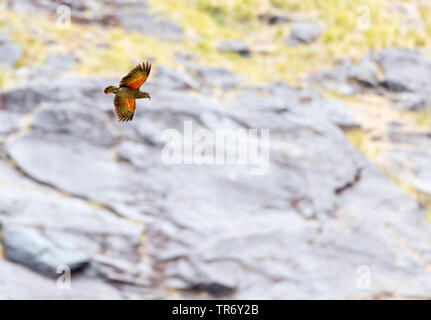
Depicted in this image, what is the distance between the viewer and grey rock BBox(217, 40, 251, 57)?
15.8 m

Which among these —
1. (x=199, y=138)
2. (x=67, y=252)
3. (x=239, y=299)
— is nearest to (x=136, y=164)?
(x=199, y=138)

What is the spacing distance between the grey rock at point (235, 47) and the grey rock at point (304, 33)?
1.39 meters

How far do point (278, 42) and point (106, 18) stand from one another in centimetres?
473

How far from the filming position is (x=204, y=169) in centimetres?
1158

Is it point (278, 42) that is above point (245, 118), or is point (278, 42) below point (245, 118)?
above

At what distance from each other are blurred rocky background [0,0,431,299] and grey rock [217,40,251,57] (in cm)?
5

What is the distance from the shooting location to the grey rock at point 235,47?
15766 millimetres

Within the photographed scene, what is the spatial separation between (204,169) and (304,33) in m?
6.89

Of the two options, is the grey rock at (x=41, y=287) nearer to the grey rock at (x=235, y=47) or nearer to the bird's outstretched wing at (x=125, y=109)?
the bird's outstretched wing at (x=125, y=109)

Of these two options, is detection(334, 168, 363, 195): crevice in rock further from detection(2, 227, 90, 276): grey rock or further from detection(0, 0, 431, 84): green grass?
detection(2, 227, 90, 276): grey rock

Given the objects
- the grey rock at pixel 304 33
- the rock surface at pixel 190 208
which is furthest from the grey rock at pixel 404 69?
the rock surface at pixel 190 208

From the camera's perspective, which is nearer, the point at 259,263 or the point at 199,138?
the point at 259,263

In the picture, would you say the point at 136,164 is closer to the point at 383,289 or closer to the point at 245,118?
the point at 245,118

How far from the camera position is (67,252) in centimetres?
977
